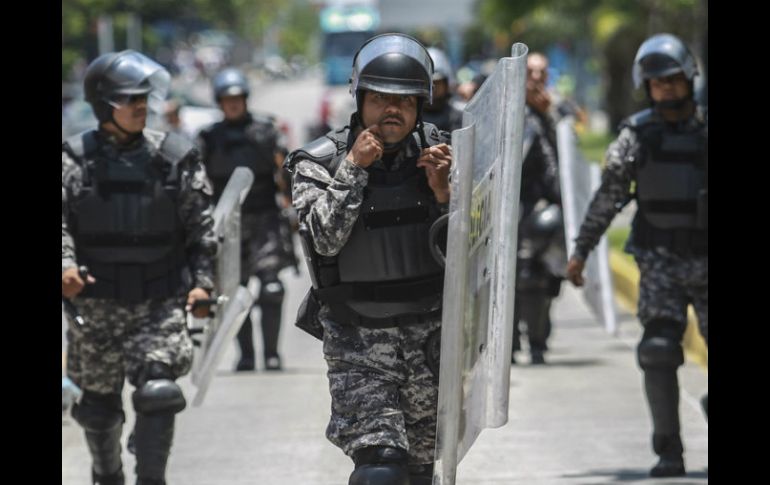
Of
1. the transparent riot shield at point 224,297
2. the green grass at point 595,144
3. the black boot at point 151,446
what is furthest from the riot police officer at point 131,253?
the green grass at point 595,144

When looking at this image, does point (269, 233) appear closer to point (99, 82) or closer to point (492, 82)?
point (99, 82)

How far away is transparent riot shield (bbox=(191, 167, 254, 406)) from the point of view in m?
6.97

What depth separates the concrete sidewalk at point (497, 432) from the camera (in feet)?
24.8

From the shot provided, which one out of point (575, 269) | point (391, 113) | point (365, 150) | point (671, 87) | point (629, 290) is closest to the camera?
point (365, 150)

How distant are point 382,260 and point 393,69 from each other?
57cm

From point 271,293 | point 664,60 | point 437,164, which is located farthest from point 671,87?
point 271,293

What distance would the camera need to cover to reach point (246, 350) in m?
10.7

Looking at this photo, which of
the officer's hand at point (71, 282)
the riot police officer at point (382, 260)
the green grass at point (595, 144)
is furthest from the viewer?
the green grass at point (595, 144)

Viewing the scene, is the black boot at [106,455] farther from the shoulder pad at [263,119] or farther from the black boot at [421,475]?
the shoulder pad at [263,119]

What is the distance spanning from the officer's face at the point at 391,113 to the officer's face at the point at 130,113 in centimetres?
158

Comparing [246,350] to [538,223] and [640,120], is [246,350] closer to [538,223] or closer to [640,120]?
[538,223]

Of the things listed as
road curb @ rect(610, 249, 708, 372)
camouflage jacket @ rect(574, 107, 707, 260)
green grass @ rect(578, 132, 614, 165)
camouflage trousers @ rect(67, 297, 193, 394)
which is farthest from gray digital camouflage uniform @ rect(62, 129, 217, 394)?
green grass @ rect(578, 132, 614, 165)

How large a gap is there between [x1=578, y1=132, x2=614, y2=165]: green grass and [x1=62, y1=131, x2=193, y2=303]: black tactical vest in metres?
21.2
